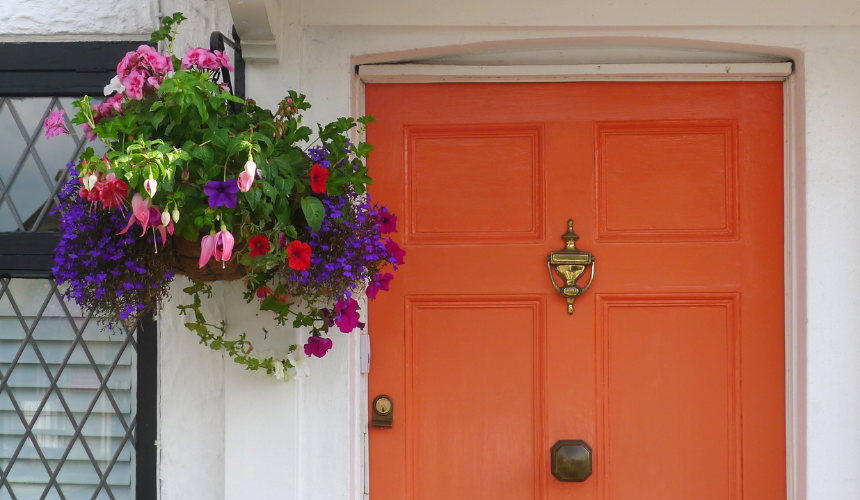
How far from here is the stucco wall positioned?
1.86m

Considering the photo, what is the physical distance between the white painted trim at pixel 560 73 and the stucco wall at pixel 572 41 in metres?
0.09

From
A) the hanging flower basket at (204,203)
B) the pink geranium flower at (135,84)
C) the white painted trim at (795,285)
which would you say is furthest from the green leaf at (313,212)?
the white painted trim at (795,285)

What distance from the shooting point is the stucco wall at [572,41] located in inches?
73.4

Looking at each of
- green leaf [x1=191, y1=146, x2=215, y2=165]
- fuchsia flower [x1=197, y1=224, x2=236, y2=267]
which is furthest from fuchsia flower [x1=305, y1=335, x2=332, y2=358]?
green leaf [x1=191, y1=146, x2=215, y2=165]

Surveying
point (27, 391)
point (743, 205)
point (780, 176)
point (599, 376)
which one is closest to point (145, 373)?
point (27, 391)

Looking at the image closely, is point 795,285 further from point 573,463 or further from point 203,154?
point 203,154

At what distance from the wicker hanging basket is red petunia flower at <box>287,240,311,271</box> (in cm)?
15

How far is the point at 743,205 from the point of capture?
79.7 inches

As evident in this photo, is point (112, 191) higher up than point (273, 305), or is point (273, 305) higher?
point (112, 191)

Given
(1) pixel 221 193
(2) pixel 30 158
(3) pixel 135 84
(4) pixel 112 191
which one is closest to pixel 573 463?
(1) pixel 221 193

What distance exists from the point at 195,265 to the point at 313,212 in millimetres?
353

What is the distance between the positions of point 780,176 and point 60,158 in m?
2.30

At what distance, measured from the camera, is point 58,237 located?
6.48 ft

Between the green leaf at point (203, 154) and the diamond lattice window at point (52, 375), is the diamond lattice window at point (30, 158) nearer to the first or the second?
the diamond lattice window at point (52, 375)
